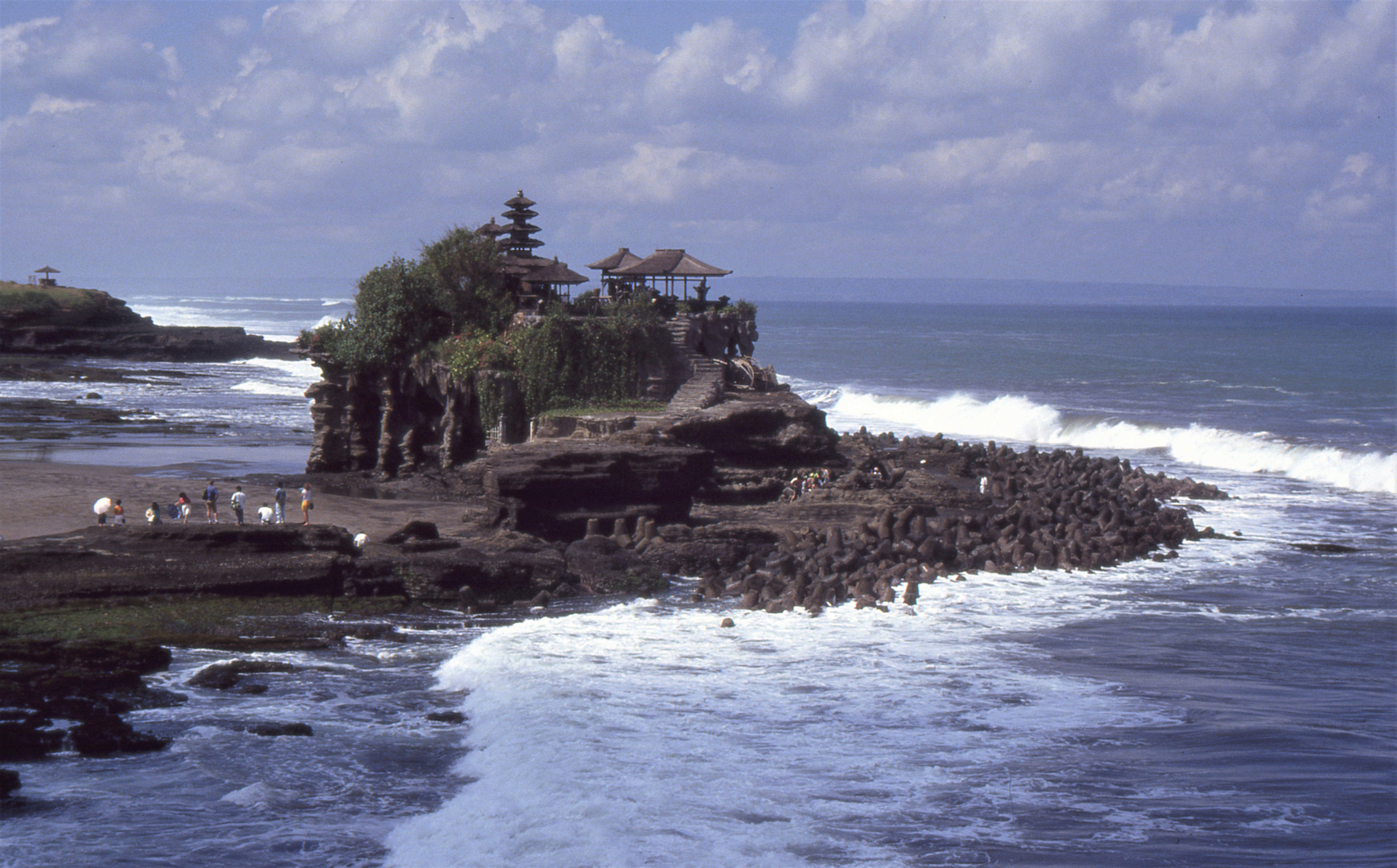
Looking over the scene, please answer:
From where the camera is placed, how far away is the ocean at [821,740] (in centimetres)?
1208

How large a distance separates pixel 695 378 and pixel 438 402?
8626mm

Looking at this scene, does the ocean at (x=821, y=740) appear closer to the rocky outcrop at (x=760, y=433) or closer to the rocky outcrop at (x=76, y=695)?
the rocky outcrop at (x=76, y=695)

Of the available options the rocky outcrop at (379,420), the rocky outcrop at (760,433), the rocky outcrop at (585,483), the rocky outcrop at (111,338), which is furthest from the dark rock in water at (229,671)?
the rocky outcrop at (111,338)

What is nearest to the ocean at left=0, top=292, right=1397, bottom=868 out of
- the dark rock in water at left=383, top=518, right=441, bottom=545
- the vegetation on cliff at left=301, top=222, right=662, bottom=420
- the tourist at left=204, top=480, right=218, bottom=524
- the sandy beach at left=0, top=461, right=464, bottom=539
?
the dark rock in water at left=383, top=518, right=441, bottom=545

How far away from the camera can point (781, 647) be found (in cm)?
1903

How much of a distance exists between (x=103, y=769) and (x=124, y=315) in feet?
290

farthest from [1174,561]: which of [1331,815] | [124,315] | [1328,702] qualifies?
[124,315]

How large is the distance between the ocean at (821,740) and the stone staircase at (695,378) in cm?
982

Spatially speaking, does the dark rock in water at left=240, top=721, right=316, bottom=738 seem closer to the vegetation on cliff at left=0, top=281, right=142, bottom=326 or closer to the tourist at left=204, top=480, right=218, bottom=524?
the tourist at left=204, top=480, right=218, bottom=524

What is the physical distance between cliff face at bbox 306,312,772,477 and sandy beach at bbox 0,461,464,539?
149 inches

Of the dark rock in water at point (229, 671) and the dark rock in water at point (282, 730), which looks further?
the dark rock in water at point (229, 671)

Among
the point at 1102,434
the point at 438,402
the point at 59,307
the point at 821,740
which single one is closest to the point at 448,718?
the point at 821,740

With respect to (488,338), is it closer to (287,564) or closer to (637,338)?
(637,338)

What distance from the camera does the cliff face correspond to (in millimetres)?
33969
